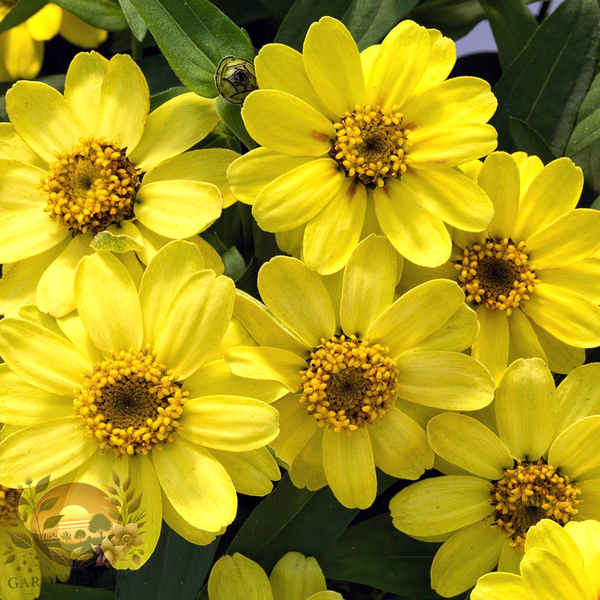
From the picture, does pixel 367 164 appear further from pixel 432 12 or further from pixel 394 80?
pixel 432 12

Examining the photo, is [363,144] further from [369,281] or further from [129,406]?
[129,406]

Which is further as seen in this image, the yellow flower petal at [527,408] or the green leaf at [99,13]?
the green leaf at [99,13]

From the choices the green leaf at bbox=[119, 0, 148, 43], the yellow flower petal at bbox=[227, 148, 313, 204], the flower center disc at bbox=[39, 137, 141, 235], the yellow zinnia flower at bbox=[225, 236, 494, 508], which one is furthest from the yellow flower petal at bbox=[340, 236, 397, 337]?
the green leaf at bbox=[119, 0, 148, 43]

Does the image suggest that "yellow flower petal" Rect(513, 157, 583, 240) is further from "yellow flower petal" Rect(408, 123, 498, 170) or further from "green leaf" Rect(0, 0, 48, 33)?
"green leaf" Rect(0, 0, 48, 33)

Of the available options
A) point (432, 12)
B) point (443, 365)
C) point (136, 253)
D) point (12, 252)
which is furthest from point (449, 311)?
point (432, 12)

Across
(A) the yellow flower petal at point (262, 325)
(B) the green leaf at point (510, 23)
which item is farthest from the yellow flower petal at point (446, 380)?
(B) the green leaf at point (510, 23)

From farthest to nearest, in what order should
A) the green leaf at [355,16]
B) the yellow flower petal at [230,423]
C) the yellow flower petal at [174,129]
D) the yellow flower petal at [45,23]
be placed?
the yellow flower petal at [45,23] < the green leaf at [355,16] < the yellow flower petal at [174,129] < the yellow flower petal at [230,423]

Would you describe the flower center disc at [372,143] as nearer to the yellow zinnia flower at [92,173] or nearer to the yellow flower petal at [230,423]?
the yellow zinnia flower at [92,173]
